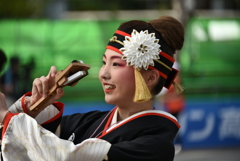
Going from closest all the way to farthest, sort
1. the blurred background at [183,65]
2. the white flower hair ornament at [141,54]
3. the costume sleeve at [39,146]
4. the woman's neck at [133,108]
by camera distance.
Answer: the costume sleeve at [39,146]
the white flower hair ornament at [141,54]
the woman's neck at [133,108]
the blurred background at [183,65]

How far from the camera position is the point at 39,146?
1.69 meters

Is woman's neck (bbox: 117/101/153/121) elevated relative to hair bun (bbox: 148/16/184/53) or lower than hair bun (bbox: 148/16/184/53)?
lower

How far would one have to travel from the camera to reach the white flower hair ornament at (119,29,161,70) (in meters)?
1.92

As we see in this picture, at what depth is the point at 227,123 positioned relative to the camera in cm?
761

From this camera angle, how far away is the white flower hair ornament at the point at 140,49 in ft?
6.30

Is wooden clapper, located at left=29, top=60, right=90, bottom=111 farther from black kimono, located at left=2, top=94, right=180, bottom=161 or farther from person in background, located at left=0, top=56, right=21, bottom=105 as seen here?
person in background, located at left=0, top=56, right=21, bottom=105

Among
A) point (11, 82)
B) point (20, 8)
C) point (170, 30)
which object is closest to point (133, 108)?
point (170, 30)

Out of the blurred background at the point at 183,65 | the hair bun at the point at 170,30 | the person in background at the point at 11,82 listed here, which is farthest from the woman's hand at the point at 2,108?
the person in background at the point at 11,82

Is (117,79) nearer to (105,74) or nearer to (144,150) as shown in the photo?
(105,74)

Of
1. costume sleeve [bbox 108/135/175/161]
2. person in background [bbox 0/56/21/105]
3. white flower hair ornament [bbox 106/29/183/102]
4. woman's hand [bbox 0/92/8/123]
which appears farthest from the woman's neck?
person in background [bbox 0/56/21/105]

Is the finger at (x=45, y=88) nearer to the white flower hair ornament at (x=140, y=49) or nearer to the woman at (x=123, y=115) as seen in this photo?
the woman at (x=123, y=115)

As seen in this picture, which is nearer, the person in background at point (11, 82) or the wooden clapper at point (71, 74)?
the wooden clapper at point (71, 74)

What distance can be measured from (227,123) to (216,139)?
0.34m

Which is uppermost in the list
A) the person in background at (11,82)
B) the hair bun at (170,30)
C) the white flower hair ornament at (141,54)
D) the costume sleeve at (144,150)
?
the hair bun at (170,30)
